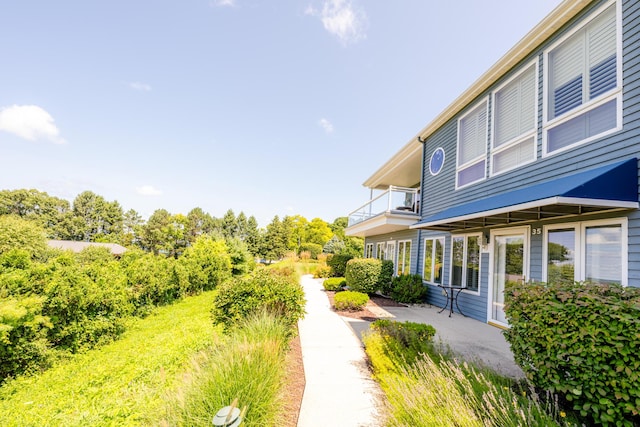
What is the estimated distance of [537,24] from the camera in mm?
5973

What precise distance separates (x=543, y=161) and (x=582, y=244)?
6.59 ft

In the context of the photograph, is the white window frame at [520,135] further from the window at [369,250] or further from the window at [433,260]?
the window at [369,250]

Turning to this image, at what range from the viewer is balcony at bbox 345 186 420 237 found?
11.1 meters

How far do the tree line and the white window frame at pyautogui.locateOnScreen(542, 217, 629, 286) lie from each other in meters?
38.3

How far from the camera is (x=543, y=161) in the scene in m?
5.99

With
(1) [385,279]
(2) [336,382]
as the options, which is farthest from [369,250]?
(2) [336,382]

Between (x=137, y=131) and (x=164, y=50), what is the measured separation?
299 inches

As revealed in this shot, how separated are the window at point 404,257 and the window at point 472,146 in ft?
14.1

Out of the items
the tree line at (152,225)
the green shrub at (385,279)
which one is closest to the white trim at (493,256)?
the green shrub at (385,279)

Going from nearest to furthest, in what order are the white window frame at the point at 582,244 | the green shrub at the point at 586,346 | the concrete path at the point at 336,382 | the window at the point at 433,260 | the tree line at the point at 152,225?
the green shrub at the point at 586,346 → the concrete path at the point at 336,382 → the white window frame at the point at 582,244 → the window at the point at 433,260 → the tree line at the point at 152,225

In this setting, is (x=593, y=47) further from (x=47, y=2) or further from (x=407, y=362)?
(x=47, y=2)

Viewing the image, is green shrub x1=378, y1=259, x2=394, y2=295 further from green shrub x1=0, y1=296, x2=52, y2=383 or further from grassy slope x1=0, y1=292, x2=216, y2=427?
green shrub x1=0, y1=296, x2=52, y2=383

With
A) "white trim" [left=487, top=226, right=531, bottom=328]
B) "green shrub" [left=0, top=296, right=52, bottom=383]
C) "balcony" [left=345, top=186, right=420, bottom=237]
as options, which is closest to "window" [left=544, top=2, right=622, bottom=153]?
"white trim" [left=487, top=226, right=531, bottom=328]

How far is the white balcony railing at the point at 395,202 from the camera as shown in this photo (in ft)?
37.1
